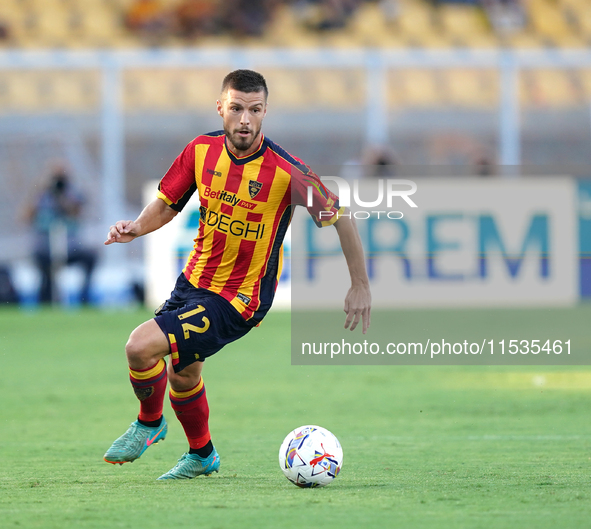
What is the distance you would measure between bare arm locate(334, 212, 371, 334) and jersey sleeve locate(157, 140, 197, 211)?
801 mm

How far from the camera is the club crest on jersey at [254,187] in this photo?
4977 mm

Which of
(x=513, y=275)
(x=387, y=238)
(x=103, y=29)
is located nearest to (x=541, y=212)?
(x=513, y=275)

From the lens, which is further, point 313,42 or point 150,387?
point 313,42

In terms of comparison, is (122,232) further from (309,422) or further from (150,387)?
(309,422)

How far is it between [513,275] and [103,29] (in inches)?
449

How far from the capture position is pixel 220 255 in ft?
16.6

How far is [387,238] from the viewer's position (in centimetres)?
1322

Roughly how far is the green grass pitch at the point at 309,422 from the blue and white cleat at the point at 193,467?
0.09 metres

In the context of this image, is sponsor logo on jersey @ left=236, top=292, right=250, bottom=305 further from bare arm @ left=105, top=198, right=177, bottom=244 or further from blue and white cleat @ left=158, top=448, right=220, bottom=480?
blue and white cleat @ left=158, top=448, right=220, bottom=480

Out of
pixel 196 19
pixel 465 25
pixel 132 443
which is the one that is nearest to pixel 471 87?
pixel 465 25

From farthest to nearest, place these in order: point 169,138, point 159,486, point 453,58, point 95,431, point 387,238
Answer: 1. point 169,138
2. point 453,58
3. point 387,238
4. point 95,431
5. point 159,486

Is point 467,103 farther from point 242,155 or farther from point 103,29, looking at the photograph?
point 242,155

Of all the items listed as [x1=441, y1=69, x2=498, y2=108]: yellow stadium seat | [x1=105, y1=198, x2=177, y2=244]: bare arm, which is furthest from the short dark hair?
[x1=441, y1=69, x2=498, y2=108]: yellow stadium seat

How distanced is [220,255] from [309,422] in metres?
2.27
